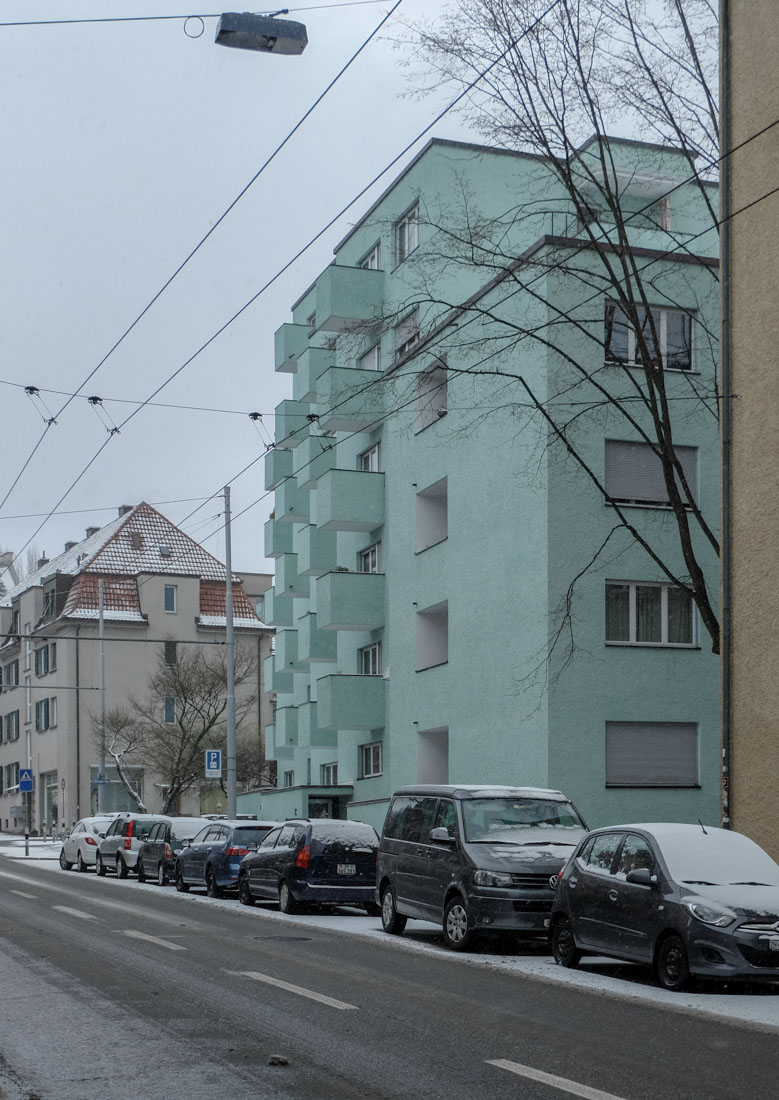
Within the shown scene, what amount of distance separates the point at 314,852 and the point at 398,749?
11.5 meters

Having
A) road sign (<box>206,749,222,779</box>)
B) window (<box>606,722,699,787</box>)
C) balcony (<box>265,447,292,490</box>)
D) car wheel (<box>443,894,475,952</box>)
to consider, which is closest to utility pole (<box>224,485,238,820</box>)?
road sign (<box>206,749,222,779</box>)

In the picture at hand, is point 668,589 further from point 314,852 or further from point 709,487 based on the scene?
point 314,852

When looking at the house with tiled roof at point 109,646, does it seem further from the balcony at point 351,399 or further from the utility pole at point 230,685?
the balcony at point 351,399

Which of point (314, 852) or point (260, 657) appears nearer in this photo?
point (314, 852)

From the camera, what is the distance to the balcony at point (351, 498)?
3553cm

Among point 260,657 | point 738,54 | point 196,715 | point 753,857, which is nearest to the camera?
point 753,857

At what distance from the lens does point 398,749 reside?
33.9 meters

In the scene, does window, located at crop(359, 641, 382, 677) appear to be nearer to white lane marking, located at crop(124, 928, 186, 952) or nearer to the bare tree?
the bare tree

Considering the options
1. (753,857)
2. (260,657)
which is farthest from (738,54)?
(260,657)

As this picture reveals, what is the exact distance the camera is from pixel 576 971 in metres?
14.7

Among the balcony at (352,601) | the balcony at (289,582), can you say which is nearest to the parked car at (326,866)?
the balcony at (352,601)

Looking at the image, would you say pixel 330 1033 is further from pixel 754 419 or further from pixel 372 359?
pixel 372 359

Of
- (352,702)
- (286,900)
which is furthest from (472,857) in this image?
(352,702)

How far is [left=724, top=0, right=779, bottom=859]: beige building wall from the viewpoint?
19.2 meters
